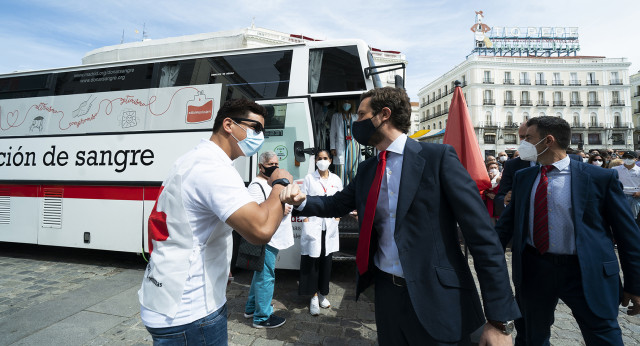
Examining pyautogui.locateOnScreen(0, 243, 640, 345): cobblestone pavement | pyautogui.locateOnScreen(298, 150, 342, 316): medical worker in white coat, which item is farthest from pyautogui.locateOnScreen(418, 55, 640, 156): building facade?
pyautogui.locateOnScreen(298, 150, 342, 316): medical worker in white coat

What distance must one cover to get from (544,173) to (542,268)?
733 mm

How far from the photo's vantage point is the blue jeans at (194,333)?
4.93ft

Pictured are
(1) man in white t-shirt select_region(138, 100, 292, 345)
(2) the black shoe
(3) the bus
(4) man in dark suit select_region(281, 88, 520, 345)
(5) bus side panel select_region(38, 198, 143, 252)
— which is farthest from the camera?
(5) bus side panel select_region(38, 198, 143, 252)

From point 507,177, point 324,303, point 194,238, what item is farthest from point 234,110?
point 507,177

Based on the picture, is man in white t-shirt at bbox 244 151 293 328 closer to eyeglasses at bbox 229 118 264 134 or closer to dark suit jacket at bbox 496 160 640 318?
eyeglasses at bbox 229 118 264 134

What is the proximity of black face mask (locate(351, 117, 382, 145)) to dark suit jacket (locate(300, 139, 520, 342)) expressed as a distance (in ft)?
→ 1.00

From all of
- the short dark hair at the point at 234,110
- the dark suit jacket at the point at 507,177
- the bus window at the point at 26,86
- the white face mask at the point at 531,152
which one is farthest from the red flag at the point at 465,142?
the bus window at the point at 26,86

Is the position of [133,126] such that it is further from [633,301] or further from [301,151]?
[633,301]

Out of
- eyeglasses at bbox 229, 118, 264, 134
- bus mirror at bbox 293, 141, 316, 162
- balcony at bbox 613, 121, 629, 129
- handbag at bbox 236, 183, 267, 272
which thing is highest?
balcony at bbox 613, 121, 629, 129

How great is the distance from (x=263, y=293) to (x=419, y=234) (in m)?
2.59

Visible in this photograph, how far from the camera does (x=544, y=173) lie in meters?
2.53

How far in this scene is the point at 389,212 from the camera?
→ 6.03 feet

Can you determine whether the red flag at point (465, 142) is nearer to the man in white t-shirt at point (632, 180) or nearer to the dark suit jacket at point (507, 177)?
the dark suit jacket at point (507, 177)

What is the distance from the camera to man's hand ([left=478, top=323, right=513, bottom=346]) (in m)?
1.56
